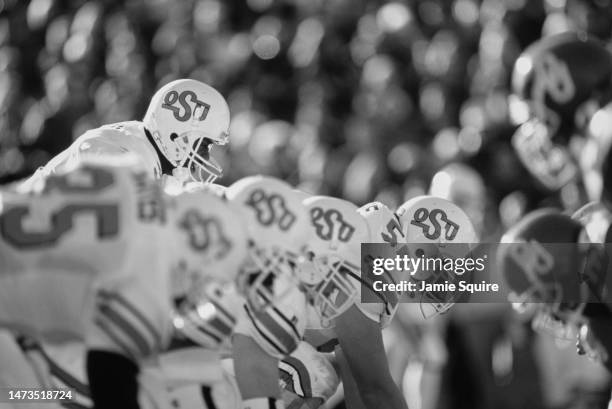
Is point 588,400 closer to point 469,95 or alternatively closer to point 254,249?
point 469,95

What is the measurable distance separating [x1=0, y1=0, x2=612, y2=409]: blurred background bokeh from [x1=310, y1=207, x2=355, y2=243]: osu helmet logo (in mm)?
3851

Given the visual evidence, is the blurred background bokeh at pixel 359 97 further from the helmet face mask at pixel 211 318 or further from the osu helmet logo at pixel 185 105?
the helmet face mask at pixel 211 318

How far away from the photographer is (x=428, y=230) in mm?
5684

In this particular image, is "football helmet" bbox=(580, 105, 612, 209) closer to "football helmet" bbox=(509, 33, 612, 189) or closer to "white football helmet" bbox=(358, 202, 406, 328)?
"white football helmet" bbox=(358, 202, 406, 328)

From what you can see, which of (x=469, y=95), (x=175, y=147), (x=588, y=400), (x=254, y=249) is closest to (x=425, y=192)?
(x=469, y=95)

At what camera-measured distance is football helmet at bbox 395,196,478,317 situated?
18.5 ft

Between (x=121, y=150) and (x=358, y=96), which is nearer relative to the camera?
(x=121, y=150)

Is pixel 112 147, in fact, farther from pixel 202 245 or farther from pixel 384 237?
pixel 202 245

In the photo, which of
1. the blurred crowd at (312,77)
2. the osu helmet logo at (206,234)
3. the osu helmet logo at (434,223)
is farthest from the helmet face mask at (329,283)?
the blurred crowd at (312,77)

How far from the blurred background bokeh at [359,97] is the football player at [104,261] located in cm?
481

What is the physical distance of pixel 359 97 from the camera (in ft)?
41.3

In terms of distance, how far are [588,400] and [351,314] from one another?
388 cm

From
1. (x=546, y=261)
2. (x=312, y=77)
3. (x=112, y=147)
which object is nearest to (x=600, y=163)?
(x=546, y=261)

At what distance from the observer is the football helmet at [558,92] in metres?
5.95
